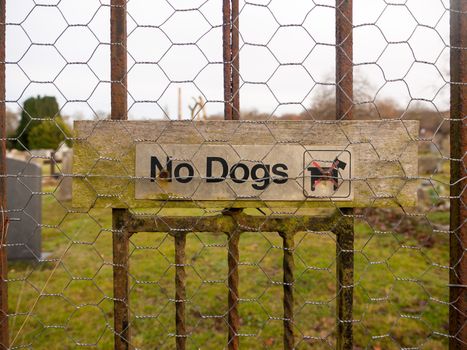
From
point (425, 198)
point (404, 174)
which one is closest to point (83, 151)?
point (404, 174)

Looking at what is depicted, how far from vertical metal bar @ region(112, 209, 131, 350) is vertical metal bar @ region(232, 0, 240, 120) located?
0.51 meters

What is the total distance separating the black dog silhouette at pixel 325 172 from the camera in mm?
1327

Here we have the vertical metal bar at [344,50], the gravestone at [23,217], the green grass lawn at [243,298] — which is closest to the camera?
the vertical metal bar at [344,50]

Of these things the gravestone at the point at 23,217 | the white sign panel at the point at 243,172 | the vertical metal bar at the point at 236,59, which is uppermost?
the vertical metal bar at the point at 236,59

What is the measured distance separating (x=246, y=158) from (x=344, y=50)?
466mm

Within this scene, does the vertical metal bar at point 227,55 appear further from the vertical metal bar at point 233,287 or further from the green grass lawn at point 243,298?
the green grass lawn at point 243,298

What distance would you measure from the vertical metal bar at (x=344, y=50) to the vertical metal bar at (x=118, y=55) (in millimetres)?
688

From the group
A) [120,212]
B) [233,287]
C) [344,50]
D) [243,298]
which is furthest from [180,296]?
[243,298]

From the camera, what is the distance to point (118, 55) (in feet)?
4.29

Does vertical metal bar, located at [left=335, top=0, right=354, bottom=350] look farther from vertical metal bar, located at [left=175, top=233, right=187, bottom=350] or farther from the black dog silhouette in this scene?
vertical metal bar, located at [left=175, top=233, right=187, bottom=350]

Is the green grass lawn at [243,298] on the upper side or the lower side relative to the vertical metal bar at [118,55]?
lower

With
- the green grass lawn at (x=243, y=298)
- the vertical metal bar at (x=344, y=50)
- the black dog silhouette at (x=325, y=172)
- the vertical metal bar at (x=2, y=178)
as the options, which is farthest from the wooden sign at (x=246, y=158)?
the green grass lawn at (x=243, y=298)

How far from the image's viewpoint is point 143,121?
1.33m

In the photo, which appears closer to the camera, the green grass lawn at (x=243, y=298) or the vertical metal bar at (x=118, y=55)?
the vertical metal bar at (x=118, y=55)
